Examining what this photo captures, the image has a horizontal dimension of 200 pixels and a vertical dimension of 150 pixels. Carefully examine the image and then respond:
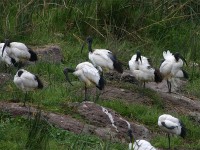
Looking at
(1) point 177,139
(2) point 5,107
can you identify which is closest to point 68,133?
(2) point 5,107

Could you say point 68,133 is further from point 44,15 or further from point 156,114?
point 44,15

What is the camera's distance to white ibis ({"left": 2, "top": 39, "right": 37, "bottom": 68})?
1247 cm

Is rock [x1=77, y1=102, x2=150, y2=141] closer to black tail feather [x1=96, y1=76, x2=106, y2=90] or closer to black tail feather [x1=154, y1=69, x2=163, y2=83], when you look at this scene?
black tail feather [x1=96, y1=76, x2=106, y2=90]

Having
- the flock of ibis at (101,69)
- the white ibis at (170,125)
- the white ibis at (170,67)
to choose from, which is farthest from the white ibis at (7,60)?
the white ibis at (170,125)

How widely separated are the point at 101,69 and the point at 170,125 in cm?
228

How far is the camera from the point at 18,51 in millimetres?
12484

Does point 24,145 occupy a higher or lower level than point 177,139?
higher

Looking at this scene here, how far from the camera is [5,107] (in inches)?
391

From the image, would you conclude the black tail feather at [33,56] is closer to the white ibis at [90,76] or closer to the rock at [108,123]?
the white ibis at [90,76]

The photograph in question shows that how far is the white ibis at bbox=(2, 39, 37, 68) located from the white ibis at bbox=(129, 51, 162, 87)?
157cm

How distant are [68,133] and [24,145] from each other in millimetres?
1135

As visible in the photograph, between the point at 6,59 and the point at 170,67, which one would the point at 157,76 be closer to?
the point at 170,67

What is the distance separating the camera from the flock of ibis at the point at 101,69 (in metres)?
10.5

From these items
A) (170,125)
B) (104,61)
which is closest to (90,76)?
(104,61)
